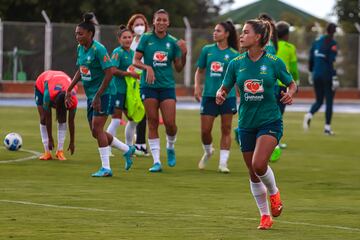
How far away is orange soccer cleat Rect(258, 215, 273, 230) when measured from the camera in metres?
12.0

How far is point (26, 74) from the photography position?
48531 millimetres

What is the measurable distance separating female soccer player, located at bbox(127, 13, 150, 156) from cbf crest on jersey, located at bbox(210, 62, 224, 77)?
2.63 meters

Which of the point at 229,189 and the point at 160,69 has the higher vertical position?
the point at 160,69

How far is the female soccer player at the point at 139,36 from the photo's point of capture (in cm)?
2023

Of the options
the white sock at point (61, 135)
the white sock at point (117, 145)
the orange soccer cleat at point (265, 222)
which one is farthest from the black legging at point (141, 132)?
the orange soccer cleat at point (265, 222)

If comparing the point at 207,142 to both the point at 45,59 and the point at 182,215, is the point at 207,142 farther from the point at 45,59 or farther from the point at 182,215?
the point at 45,59

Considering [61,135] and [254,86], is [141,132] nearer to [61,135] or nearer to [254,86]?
[61,135]

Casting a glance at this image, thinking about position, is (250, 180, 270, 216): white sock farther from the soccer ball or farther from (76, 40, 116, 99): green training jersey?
the soccer ball

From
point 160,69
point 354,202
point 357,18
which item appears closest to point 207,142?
point 160,69

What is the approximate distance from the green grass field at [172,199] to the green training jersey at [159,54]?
127cm

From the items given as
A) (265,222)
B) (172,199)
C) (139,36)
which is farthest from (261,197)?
(139,36)

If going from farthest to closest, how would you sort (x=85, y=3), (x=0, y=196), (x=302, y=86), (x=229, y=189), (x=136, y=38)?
(x=85, y=3), (x=302, y=86), (x=136, y=38), (x=229, y=189), (x=0, y=196)

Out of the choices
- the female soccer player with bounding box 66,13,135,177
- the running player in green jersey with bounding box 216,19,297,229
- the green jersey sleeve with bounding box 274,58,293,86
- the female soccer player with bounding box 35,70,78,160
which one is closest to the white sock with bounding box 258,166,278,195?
the running player in green jersey with bounding box 216,19,297,229

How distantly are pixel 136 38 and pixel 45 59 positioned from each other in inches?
1116
